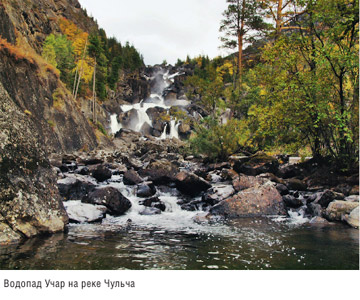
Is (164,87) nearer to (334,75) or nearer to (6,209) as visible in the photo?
(334,75)

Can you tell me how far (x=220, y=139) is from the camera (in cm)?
1922

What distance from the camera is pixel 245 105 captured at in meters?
21.5

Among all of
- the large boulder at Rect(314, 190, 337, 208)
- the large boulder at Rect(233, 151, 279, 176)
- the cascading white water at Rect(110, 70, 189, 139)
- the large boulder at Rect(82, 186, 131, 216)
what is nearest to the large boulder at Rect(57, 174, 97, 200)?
the large boulder at Rect(82, 186, 131, 216)

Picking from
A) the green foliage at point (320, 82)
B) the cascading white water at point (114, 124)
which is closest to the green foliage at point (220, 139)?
the green foliage at point (320, 82)

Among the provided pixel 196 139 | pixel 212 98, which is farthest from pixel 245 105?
pixel 196 139

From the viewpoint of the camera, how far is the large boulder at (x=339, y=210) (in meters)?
7.15

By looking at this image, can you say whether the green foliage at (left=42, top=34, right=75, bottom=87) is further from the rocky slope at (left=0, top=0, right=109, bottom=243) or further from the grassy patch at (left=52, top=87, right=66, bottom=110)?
the grassy patch at (left=52, top=87, right=66, bottom=110)

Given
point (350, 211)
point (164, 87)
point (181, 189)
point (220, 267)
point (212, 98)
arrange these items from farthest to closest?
point (164, 87) → point (212, 98) → point (181, 189) → point (350, 211) → point (220, 267)

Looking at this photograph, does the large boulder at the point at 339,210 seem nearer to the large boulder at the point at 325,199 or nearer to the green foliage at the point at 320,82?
the large boulder at the point at 325,199

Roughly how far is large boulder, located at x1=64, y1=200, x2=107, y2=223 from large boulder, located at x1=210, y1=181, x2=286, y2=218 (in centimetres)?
333

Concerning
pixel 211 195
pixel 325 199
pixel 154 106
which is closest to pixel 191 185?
pixel 211 195

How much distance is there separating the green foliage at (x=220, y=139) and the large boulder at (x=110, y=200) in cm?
1195

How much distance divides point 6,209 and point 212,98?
19046mm

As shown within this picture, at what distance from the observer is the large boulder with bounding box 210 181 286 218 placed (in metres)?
8.05
